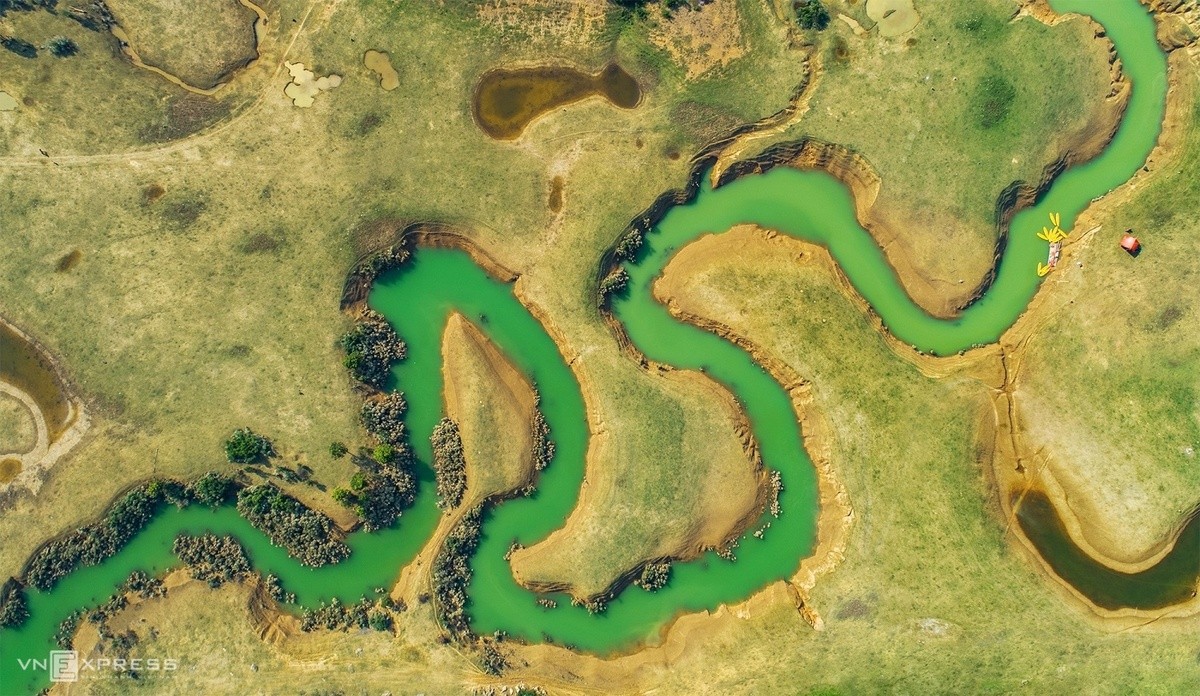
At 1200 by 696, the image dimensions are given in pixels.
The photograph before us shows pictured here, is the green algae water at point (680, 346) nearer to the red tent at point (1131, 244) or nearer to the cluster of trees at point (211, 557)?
the cluster of trees at point (211, 557)

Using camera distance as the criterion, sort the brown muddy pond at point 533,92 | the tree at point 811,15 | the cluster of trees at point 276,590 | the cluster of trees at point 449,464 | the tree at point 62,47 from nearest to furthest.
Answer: the tree at point 62,47, the cluster of trees at point 276,590, the cluster of trees at point 449,464, the tree at point 811,15, the brown muddy pond at point 533,92

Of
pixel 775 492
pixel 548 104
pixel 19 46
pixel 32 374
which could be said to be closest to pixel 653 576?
pixel 775 492

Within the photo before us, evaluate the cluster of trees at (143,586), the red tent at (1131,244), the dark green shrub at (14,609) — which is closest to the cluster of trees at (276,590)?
the cluster of trees at (143,586)

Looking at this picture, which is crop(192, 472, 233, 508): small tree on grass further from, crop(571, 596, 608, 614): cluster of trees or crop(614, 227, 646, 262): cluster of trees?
crop(614, 227, 646, 262): cluster of trees

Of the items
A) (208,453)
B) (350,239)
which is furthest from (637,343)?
(208,453)

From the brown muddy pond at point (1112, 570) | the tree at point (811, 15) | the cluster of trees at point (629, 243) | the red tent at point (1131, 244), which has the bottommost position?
the brown muddy pond at point (1112, 570)

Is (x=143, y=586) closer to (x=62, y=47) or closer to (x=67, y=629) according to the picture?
(x=67, y=629)

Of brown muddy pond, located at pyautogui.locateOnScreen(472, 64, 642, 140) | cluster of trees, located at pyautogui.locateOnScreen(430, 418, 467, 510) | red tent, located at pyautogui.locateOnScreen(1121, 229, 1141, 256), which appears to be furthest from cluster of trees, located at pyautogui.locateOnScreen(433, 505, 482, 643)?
red tent, located at pyautogui.locateOnScreen(1121, 229, 1141, 256)
